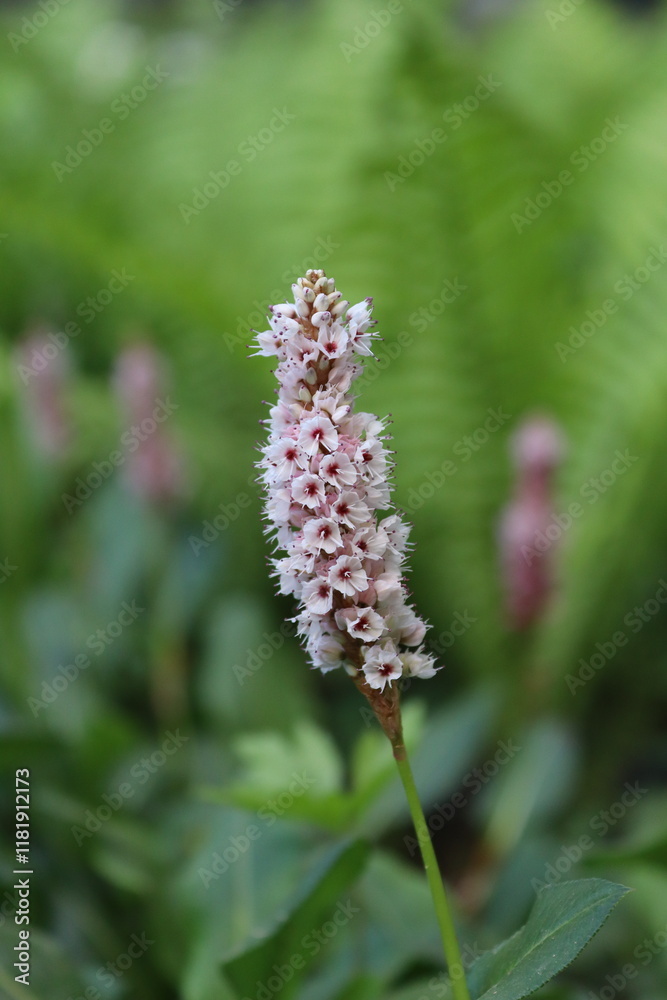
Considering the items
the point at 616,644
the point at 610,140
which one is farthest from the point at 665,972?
the point at 610,140

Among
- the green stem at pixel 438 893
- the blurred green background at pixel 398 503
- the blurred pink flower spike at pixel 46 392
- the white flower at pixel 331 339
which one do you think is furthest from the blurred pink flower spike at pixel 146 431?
the green stem at pixel 438 893

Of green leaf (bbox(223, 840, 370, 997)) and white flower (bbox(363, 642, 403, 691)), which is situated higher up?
white flower (bbox(363, 642, 403, 691))

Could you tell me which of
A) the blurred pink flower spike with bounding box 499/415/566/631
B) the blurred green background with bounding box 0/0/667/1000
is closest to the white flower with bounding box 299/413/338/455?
the blurred green background with bounding box 0/0/667/1000

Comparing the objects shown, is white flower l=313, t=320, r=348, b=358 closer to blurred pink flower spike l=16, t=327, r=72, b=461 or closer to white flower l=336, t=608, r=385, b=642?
white flower l=336, t=608, r=385, b=642

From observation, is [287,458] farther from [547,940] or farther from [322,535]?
[547,940]

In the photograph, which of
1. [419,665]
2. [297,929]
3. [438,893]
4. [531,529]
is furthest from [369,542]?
[531,529]
